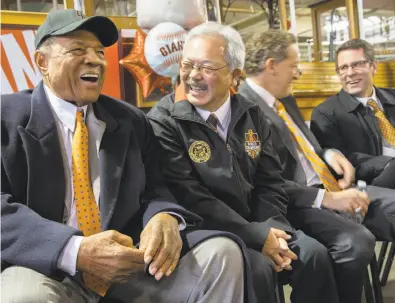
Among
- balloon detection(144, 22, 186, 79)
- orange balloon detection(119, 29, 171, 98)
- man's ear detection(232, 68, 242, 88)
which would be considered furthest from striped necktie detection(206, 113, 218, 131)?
orange balloon detection(119, 29, 171, 98)

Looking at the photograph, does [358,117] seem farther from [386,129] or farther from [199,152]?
[199,152]

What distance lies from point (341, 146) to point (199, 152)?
4.06 ft

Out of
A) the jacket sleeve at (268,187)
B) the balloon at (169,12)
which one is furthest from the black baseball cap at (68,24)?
the balloon at (169,12)

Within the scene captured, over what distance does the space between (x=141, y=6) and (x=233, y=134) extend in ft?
4.84

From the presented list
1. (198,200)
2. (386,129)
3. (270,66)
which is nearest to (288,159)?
(270,66)

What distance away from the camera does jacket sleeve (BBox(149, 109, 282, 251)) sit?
5.48 ft

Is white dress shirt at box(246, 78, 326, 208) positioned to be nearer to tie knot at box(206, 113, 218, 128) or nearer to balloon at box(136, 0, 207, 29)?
tie knot at box(206, 113, 218, 128)

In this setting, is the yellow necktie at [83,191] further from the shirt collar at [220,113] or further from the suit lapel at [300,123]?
the suit lapel at [300,123]

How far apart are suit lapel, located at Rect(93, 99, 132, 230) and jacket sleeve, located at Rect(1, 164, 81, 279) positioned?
16cm

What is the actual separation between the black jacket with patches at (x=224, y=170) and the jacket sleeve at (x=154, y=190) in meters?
0.05

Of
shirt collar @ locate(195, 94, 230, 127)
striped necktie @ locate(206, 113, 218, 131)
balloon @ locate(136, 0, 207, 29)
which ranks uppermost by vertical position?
balloon @ locate(136, 0, 207, 29)

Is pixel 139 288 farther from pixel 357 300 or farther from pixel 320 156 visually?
pixel 320 156

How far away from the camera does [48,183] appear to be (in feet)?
4.55

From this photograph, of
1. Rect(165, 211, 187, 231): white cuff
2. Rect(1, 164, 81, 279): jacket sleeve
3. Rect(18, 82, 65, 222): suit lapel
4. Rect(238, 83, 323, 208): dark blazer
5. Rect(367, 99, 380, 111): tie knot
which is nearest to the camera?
Rect(1, 164, 81, 279): jacket sleeve
